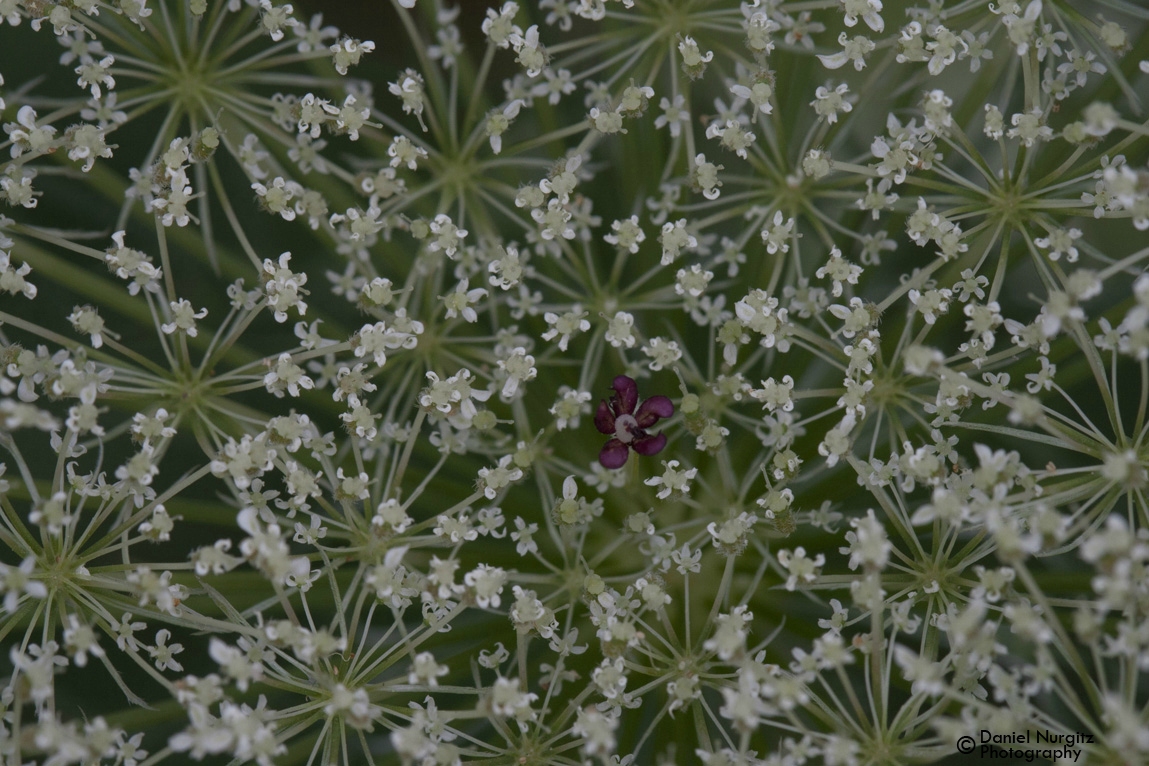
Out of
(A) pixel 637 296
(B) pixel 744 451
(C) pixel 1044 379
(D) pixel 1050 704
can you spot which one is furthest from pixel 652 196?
(D) pixel 1050 704

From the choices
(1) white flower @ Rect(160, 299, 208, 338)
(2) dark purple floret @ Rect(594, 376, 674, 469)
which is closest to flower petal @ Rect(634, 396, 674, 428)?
(2) dark purple floret @ Rect(594, 376, 674, 469)

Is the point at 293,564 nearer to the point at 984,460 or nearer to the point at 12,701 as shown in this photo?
the point at 12,701

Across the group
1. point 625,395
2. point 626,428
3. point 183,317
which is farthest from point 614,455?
point 183,317

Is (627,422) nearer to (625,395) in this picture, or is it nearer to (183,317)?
(625,395)

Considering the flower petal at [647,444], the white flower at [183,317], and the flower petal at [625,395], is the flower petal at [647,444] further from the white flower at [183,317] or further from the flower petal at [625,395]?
the white flower at [183,317]

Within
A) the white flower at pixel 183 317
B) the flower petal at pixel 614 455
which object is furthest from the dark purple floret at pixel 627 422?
the white flower at pixel 183 317
